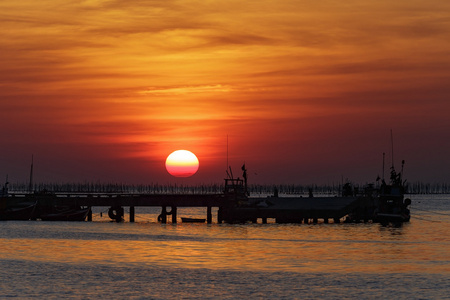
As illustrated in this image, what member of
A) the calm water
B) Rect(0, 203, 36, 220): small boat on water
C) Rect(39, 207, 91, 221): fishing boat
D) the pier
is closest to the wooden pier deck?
the pier

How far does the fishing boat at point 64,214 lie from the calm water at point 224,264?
1831cm

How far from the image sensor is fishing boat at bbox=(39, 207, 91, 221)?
399 feet

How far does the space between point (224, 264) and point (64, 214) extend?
6532 cm

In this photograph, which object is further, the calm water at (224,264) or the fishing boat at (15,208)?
the fishing boat at (15,208)

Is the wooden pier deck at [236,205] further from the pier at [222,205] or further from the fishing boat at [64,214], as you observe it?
the fishing boat at [64,214]

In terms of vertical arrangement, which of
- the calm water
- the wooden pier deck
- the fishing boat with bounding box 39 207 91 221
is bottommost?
the calm water

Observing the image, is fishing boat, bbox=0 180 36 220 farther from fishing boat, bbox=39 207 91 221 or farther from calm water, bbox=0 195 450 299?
calm water, bbox=0 195 450 299

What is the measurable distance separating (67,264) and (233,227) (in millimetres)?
50717

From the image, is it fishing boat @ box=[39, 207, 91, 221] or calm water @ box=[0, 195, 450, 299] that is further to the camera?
fishing boat @ box=[39, 207, 91, 221]

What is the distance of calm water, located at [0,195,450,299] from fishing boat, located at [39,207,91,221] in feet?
60.1

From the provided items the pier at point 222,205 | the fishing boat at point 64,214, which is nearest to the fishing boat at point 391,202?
the pier at point 222,205

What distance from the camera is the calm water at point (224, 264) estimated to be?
47.4m

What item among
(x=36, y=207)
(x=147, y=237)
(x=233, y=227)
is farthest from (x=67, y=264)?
(x=36, y=207)

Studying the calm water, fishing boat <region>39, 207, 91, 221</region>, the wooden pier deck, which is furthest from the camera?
fishing boat <region>39, 207, 91, 221</region>
